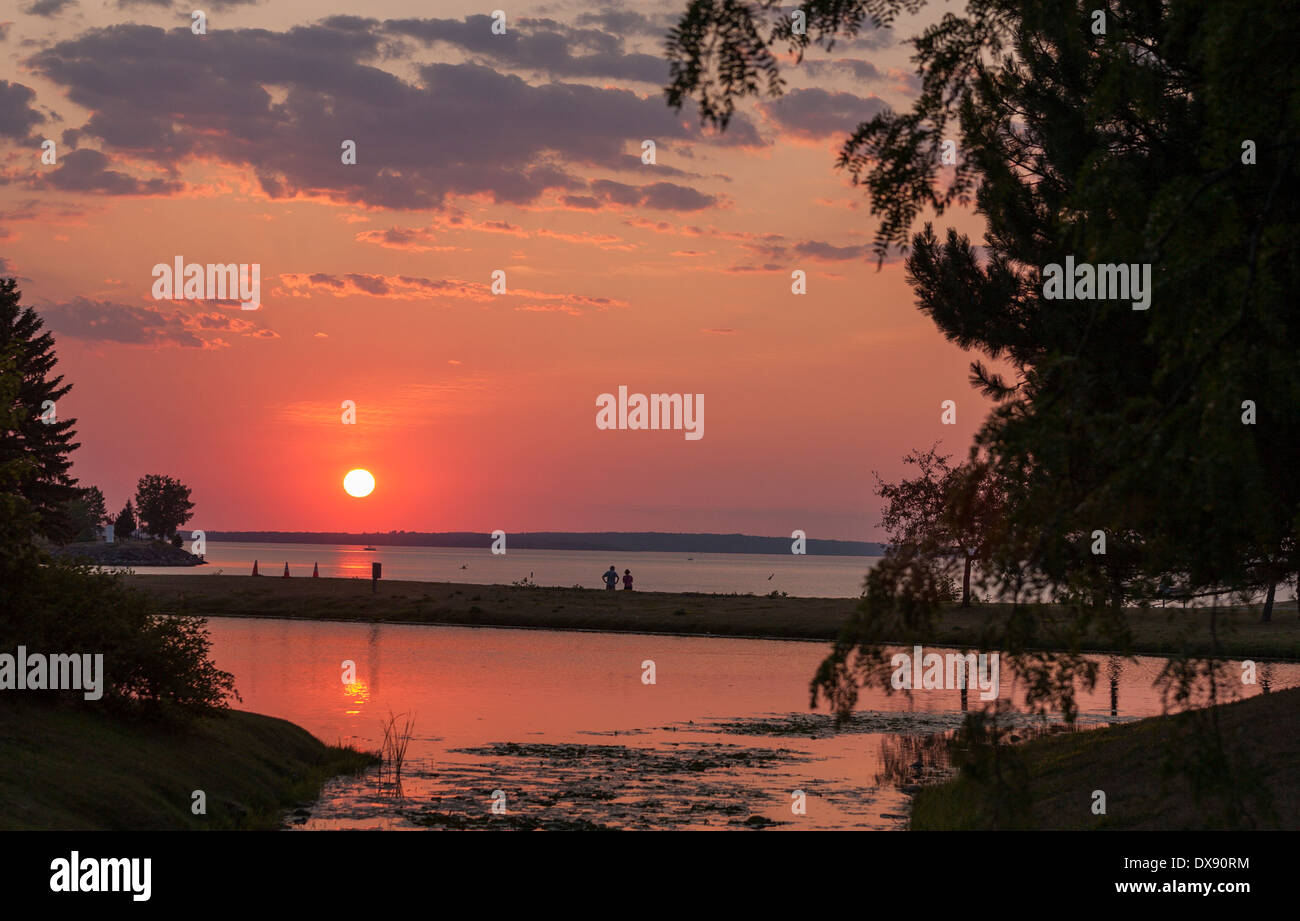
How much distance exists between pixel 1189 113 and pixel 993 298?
4632mm

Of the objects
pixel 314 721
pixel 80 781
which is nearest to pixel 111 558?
pixel 314 721

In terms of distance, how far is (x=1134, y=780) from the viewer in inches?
672

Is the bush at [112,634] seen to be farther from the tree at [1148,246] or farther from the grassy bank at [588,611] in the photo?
the grassy bank at [588,611]

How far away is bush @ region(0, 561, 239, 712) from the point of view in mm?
18062

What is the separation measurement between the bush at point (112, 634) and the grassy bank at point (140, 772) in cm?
53

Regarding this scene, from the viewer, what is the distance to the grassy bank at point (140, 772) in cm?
1445

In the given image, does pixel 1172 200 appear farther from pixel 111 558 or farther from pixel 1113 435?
pixel 111 558

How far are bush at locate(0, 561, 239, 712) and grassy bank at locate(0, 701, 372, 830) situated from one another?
1.74ft

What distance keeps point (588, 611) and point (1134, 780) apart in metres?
49.3
